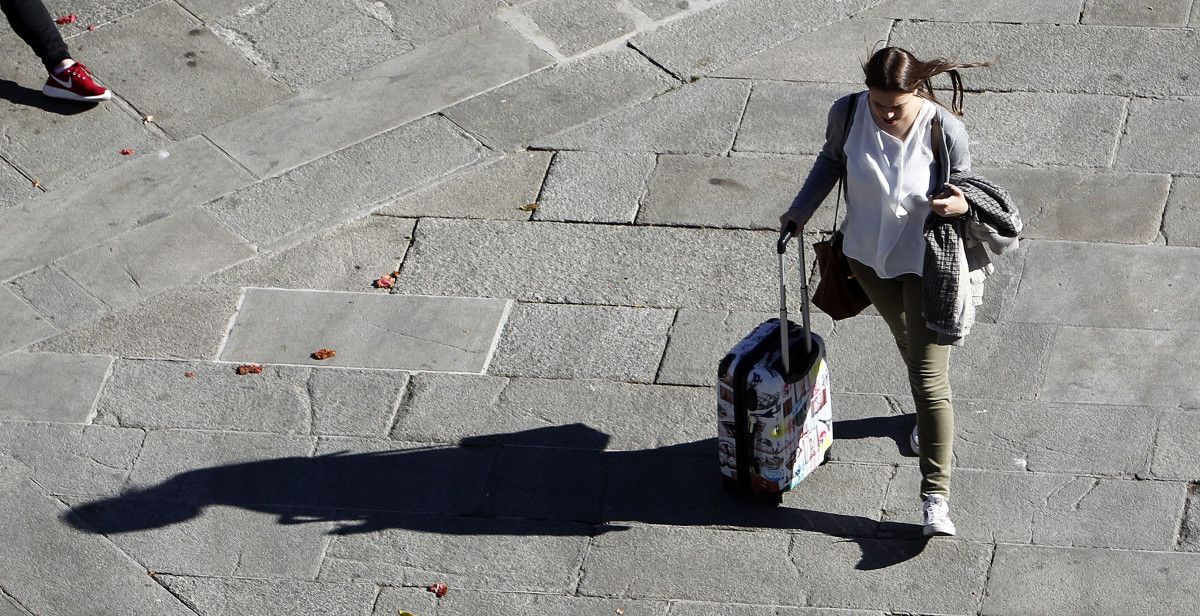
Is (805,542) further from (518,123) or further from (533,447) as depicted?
(518,123)

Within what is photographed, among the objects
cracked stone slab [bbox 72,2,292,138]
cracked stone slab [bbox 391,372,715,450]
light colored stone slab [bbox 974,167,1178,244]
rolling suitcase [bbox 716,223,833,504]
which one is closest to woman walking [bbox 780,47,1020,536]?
rolling suitcase [bbox 716,223,833,504]

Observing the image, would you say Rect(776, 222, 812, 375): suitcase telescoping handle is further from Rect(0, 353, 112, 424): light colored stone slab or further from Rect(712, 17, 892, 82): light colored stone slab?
Rect(0, 353, 112, 424): light colored stone slab

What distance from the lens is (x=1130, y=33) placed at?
25.6 ft

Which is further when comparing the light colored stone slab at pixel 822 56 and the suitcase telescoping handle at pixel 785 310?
the light colored stone slab at pixel 822 56

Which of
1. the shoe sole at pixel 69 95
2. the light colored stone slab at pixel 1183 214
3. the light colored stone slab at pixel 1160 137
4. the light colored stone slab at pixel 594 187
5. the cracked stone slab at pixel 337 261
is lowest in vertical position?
the cracked stone slab at pixel 337 261

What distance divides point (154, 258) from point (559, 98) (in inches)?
94.5

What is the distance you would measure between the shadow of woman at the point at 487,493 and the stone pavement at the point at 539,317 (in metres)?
0.02

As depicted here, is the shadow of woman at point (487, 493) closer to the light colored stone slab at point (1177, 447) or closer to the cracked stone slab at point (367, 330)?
the cracked stone slab at point (367, 330)

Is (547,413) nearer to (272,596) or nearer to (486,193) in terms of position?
(272,596)

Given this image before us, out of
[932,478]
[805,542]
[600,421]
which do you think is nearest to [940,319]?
[932,478]

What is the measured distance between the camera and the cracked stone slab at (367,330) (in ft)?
20.3

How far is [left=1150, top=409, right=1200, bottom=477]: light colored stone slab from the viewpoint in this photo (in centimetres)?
525

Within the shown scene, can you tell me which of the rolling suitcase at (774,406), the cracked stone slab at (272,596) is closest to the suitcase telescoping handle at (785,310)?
the rolling suitcase at (774,406)

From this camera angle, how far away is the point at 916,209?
4680mm
